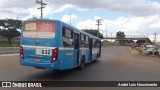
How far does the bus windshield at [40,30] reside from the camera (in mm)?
12141

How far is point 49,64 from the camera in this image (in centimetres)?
1187

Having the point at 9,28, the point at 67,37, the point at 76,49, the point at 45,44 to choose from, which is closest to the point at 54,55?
the point at 45,44

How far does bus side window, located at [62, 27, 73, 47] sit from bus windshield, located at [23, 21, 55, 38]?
73 centimetres

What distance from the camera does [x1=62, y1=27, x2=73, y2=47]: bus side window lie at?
41.7ft

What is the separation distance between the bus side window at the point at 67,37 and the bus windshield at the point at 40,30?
73 centimetres

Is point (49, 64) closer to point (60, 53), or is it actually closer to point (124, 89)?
point (60, 53)

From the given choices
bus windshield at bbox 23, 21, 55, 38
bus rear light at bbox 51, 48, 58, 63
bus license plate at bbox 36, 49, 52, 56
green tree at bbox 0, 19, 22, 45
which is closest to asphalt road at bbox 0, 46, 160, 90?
bus rear light at bbox 51, 48, 58, 63

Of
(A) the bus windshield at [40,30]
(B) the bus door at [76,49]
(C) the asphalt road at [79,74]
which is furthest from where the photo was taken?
(B) the bus door at [76,49]

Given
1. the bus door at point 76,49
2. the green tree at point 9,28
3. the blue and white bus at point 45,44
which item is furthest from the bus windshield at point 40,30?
the green tree at point 9,28

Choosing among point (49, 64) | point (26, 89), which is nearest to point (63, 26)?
point (49, 64)

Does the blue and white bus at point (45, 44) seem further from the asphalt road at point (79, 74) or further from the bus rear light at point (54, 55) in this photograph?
the asphalt road at point (79, 74)

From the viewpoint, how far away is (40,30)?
12.3m

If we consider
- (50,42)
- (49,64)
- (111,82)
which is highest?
(50,42)

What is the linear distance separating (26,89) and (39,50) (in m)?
3.23
